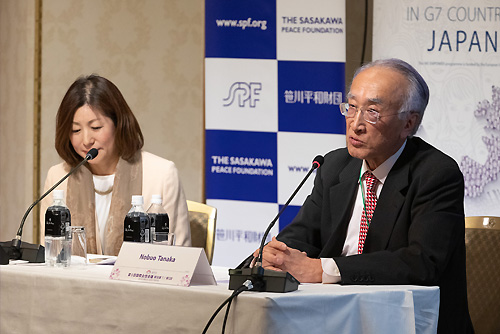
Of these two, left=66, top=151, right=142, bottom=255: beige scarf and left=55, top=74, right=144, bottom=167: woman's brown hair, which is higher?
left=55, top=74, right=144, bottom=167: woman's brown hair

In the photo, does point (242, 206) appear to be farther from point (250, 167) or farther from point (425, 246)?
point (425, 246)

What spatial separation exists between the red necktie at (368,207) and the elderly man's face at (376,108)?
0.09 metres

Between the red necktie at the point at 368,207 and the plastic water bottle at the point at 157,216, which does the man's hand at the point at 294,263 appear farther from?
the plastic water bottle at the point at 157,216

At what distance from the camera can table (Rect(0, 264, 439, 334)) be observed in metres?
1.85

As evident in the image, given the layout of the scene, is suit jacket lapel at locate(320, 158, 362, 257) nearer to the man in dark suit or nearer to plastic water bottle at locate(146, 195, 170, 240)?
the man in dark suit

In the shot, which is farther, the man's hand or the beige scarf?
the beige scarf

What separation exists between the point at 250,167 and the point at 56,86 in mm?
1919

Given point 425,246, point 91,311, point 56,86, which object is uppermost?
point 56,86

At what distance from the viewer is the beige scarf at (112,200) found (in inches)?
130

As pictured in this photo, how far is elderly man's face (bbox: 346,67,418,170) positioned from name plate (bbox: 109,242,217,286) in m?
0.76

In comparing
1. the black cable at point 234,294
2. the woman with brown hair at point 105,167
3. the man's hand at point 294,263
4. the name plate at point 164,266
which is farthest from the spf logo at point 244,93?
the black cable at point 234,294

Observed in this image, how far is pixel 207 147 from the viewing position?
481cm

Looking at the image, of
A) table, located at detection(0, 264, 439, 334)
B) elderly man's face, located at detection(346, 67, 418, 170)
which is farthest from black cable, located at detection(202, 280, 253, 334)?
elderly man's face, located at detection(346, 67, 418, 170)

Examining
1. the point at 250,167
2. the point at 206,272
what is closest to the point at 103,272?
the point at 206,272
